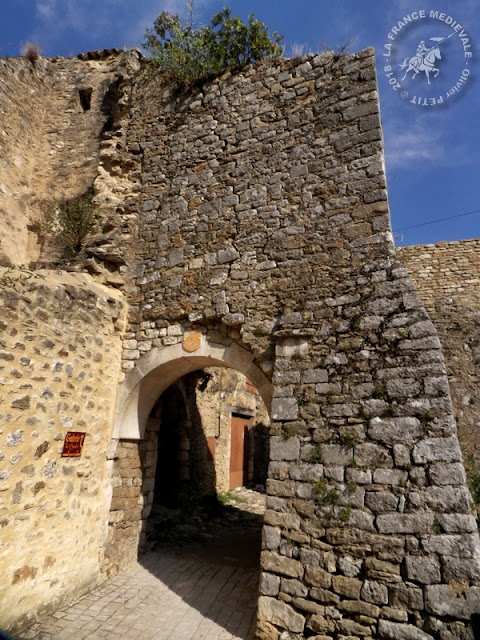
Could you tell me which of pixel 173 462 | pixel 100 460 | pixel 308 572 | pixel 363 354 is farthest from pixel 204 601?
pixel 173 462

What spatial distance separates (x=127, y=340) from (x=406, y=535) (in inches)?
145

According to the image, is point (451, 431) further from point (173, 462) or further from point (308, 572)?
point (173, 462)

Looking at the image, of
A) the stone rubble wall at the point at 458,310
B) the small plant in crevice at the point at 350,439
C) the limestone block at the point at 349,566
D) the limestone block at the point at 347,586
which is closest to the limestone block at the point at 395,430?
the small plant in crevice at the point at 350,439

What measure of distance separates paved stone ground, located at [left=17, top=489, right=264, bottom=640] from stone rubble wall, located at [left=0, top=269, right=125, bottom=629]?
275 mm

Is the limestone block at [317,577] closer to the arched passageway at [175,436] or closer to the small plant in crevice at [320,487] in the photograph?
the small plant in crevice at [320,487]

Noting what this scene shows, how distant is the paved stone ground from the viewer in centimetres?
341

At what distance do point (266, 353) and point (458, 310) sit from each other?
6.90 m

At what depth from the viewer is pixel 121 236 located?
18.0 ft

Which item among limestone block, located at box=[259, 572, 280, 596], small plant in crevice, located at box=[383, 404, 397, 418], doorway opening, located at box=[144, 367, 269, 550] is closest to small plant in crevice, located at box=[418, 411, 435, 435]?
small plant in crevice, located at box=[383, 404, 397, 418]

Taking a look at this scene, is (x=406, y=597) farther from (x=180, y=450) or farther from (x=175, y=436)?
(x=175, y=436)

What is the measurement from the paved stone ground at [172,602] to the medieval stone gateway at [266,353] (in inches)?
10.1

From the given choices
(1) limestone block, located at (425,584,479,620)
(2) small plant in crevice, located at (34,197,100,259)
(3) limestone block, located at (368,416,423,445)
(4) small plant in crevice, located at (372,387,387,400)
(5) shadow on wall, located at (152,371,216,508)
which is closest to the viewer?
(1) limestone block, located at (425,584,479,620)

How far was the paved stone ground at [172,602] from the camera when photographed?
341 centimetres

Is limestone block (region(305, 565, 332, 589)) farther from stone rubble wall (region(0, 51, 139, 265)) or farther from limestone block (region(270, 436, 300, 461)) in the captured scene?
stone rubble wall (region(0, 51, 139, 265))
